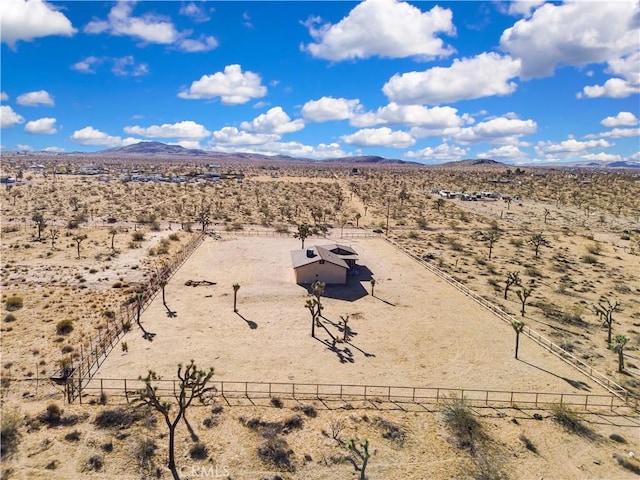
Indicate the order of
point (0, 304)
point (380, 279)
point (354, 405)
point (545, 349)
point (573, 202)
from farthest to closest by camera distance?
1. point (573, 202)
2. point (380, 279)
3. point (0, 304)
4. point (545, 349)
5. point (354, 405)

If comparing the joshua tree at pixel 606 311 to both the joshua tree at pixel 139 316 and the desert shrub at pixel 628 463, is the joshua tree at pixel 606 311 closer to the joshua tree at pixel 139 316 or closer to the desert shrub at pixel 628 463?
the desert shrub at pixel 628 463

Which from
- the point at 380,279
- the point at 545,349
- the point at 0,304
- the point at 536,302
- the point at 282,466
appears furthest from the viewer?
the point at 380,279

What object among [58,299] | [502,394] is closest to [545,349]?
[502,394]

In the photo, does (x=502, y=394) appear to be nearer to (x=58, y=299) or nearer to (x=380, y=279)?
(x=380, y=279)

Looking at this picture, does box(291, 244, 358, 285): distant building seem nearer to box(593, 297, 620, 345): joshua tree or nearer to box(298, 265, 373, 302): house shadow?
box(298, 265, 373, 302): house shadow

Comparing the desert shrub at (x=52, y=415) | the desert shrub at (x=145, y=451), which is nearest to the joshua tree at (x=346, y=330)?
the desert shrub at (x=145, y=451)

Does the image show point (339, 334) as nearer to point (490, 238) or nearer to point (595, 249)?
point (490, 238)

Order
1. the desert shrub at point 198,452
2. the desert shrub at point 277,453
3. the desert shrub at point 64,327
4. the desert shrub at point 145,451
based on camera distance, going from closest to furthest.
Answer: the desert shrub at point 145,451
the desert shrub at point 277,453
the desert shrub at point 198,452
the desert shrub at point 64,327

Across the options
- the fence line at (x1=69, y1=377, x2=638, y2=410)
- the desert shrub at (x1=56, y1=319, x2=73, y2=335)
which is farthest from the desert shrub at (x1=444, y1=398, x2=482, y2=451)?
the desert shrub at (x1=56, y1=319, x2=73, y2=335)
